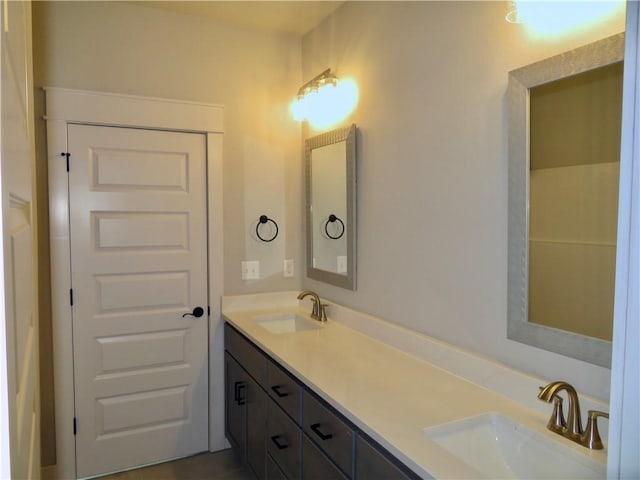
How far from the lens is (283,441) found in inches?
75.5

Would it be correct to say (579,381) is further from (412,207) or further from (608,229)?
(412,207)

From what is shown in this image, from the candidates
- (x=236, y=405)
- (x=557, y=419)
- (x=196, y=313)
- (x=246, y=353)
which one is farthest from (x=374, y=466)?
(x=196, y=313)

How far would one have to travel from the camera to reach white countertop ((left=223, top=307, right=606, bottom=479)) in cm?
118

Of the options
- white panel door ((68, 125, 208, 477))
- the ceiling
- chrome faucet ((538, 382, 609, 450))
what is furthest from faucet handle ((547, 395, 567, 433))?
the ceiling

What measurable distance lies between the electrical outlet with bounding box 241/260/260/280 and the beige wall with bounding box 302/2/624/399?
702 millimetres

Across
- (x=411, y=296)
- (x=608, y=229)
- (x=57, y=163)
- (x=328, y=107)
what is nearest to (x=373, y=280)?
(x=411, y=296)

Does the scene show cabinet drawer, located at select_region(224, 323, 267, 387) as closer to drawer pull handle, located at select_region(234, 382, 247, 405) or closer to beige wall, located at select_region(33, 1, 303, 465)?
drawer pull handle, located at select_region(234, 382, 247, 405)

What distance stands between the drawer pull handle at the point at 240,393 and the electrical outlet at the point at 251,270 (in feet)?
2.20

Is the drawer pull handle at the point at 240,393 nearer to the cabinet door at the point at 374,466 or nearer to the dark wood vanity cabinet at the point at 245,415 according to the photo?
the dark wood vanity cabinet at the point at 245,415

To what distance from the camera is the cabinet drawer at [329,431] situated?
1.42m

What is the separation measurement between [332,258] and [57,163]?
1584 mm

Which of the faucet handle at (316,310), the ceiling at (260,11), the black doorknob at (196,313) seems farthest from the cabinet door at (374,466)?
the ceiling at (260,11)

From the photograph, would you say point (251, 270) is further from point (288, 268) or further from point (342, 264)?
point (342, 264)

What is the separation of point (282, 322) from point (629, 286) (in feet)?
7.30
